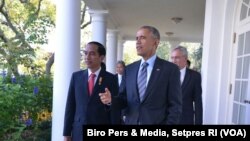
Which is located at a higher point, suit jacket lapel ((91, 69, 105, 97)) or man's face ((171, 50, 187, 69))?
man's face ((171, 50, 187, 69))

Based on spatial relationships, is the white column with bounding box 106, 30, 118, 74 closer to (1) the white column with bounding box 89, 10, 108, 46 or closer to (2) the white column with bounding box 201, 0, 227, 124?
(1) the white column with bounding box 89, 10, 108, 46

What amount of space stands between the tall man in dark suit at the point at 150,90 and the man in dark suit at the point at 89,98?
45cm

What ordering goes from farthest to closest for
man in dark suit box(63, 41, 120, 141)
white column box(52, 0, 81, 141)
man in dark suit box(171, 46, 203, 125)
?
1. white column box(52, 0, 81, 141)
2. man in dark suit box(171, 46, 203, 125)
3. man in dark suit box(63, 41, 120, 141)

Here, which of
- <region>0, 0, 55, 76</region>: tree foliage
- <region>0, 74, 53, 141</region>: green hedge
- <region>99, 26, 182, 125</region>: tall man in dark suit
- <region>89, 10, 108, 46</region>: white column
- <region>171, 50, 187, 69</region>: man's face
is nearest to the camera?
<region>99, 26, 182, 125</region>: tall man in dark suit

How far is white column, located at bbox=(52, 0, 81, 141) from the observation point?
480 cm

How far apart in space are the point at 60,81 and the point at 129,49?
33.1 m

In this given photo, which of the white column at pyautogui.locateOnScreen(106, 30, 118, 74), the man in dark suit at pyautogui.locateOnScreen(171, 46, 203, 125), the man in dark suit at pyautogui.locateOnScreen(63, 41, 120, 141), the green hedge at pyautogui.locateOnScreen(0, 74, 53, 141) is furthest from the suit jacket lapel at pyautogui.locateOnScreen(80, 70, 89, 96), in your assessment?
the white column at pyautogui.locateOnScreen(106, 30, 118, 74)

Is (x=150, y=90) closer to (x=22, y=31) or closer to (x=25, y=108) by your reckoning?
(x=25, y=108)

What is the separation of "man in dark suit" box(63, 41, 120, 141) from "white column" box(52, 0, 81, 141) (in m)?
1.66

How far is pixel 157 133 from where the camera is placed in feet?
5.68

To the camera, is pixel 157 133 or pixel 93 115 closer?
pixel 157 133

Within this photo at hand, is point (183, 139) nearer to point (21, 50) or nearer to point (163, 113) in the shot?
point (163, 113)

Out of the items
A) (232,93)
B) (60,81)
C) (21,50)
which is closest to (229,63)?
(232,93)

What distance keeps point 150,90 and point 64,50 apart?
8.56ft
